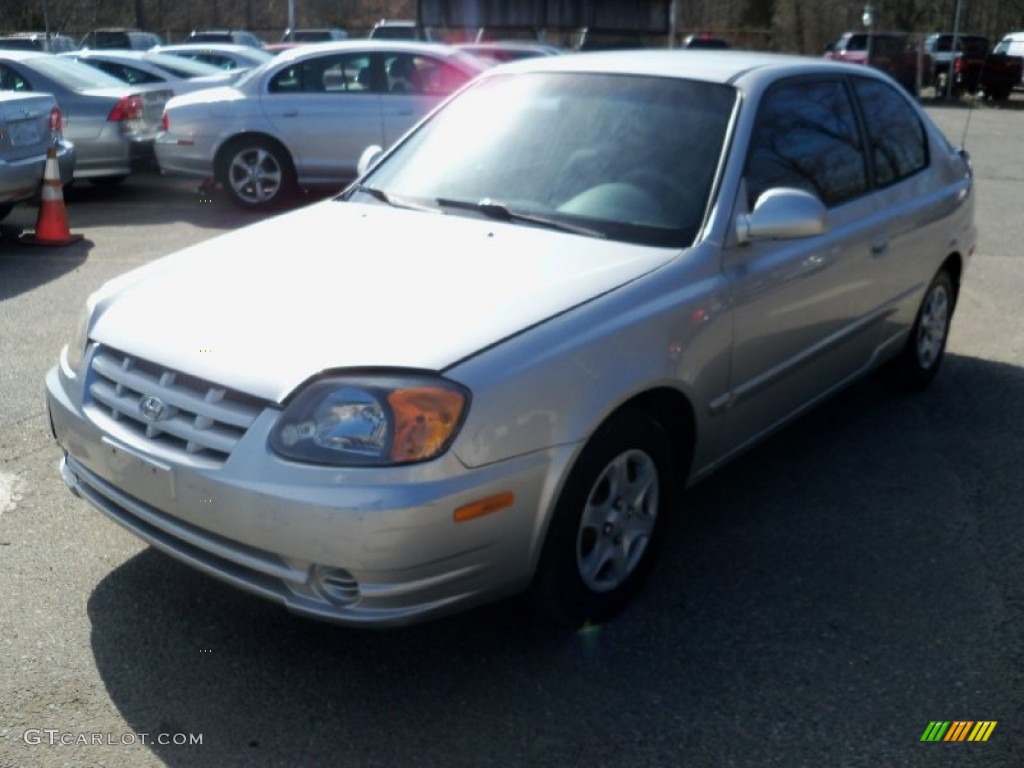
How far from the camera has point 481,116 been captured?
4734mm

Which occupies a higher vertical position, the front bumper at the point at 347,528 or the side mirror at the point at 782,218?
the side mirror at the point at 782,218

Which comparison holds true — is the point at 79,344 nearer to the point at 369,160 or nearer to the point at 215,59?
the point at 369,160

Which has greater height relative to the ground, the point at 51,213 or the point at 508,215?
the point at 508,215

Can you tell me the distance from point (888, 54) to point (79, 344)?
33652 mm

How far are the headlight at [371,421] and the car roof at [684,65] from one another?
6.79 feet

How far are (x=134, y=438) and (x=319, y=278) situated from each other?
778mm

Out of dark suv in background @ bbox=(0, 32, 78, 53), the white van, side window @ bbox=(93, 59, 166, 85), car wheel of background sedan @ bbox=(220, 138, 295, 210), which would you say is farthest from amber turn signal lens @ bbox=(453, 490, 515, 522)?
the white van

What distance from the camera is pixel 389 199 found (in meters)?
4.62

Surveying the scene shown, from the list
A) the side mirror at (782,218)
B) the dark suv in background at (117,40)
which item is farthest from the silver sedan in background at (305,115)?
the dark suv in background at (117,40)

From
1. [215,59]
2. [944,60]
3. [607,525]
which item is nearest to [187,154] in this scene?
[607,525]

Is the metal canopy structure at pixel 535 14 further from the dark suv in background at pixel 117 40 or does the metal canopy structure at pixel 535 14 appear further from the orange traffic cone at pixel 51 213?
the orange traffic cone at pixel 51 213

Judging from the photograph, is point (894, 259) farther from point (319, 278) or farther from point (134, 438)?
point (134, 438)

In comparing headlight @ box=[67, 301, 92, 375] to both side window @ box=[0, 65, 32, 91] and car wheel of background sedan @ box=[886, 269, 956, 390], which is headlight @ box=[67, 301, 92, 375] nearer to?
car wheel of background sedan @ box=[886, 269, 956, 390]

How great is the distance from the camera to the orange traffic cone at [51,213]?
961cm
